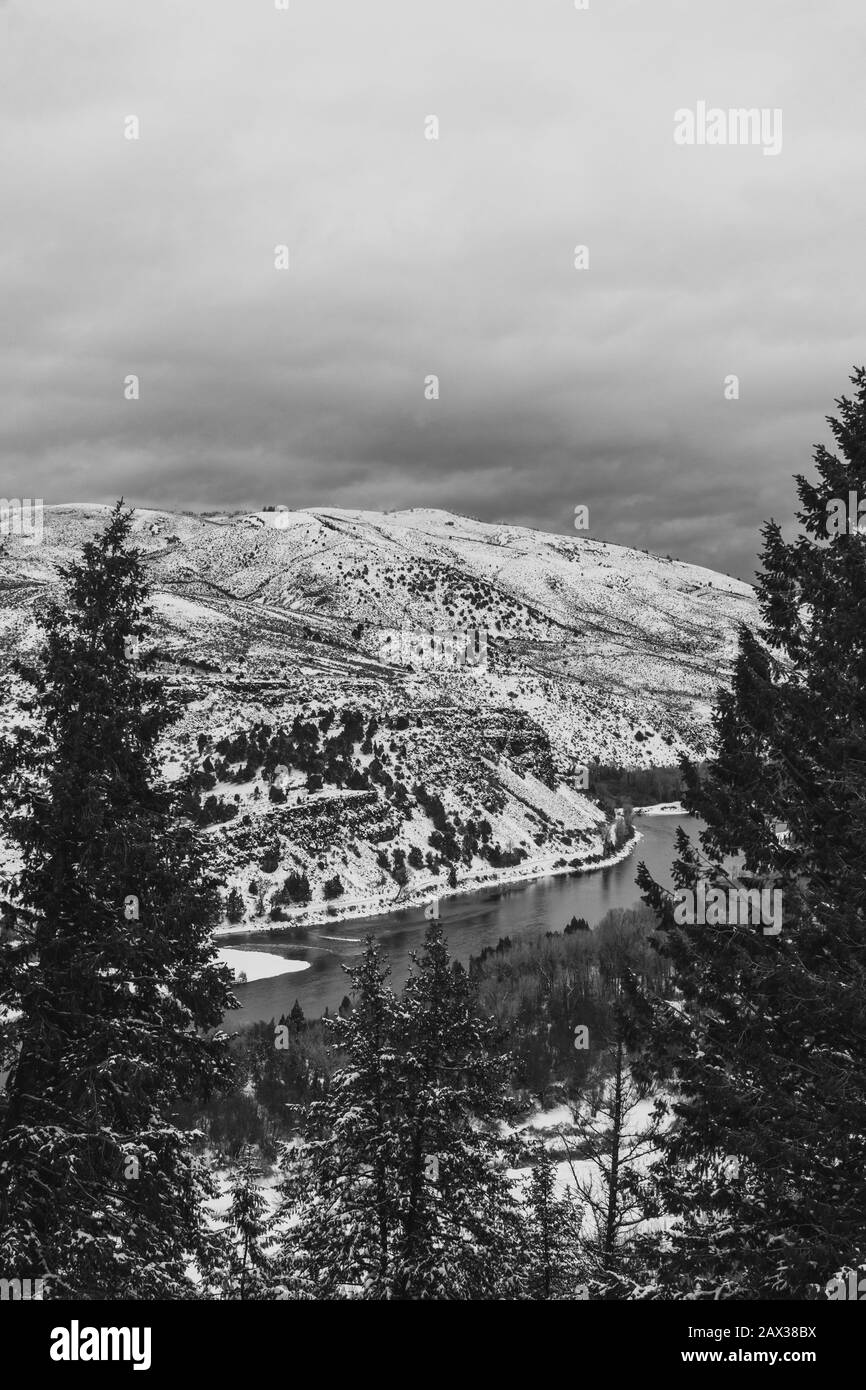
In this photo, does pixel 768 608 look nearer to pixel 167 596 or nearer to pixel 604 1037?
pixel 604 1037

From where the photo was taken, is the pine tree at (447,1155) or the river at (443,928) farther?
the river at (443,928)

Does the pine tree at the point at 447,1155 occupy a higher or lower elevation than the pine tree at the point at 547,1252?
higher

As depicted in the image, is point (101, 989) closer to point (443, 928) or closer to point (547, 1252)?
point (547, 1252)

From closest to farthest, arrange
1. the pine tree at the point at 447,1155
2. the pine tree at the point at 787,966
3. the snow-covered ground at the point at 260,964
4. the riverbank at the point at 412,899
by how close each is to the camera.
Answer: the pine tree at the point at 787,966
the pine tree at the point at 447,1155
the snow-covered ground at the point at 260,964
the riverbank at the point at 412,899

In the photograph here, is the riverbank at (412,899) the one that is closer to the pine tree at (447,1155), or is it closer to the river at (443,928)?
the river at (443,928)

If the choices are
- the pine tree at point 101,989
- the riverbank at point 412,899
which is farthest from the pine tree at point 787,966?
the riverbank at point 412,899

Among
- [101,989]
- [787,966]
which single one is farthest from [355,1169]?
[787,966]

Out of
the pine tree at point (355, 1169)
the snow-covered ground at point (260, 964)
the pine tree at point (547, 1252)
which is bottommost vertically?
the snow-covered ground at point (260, 964)
